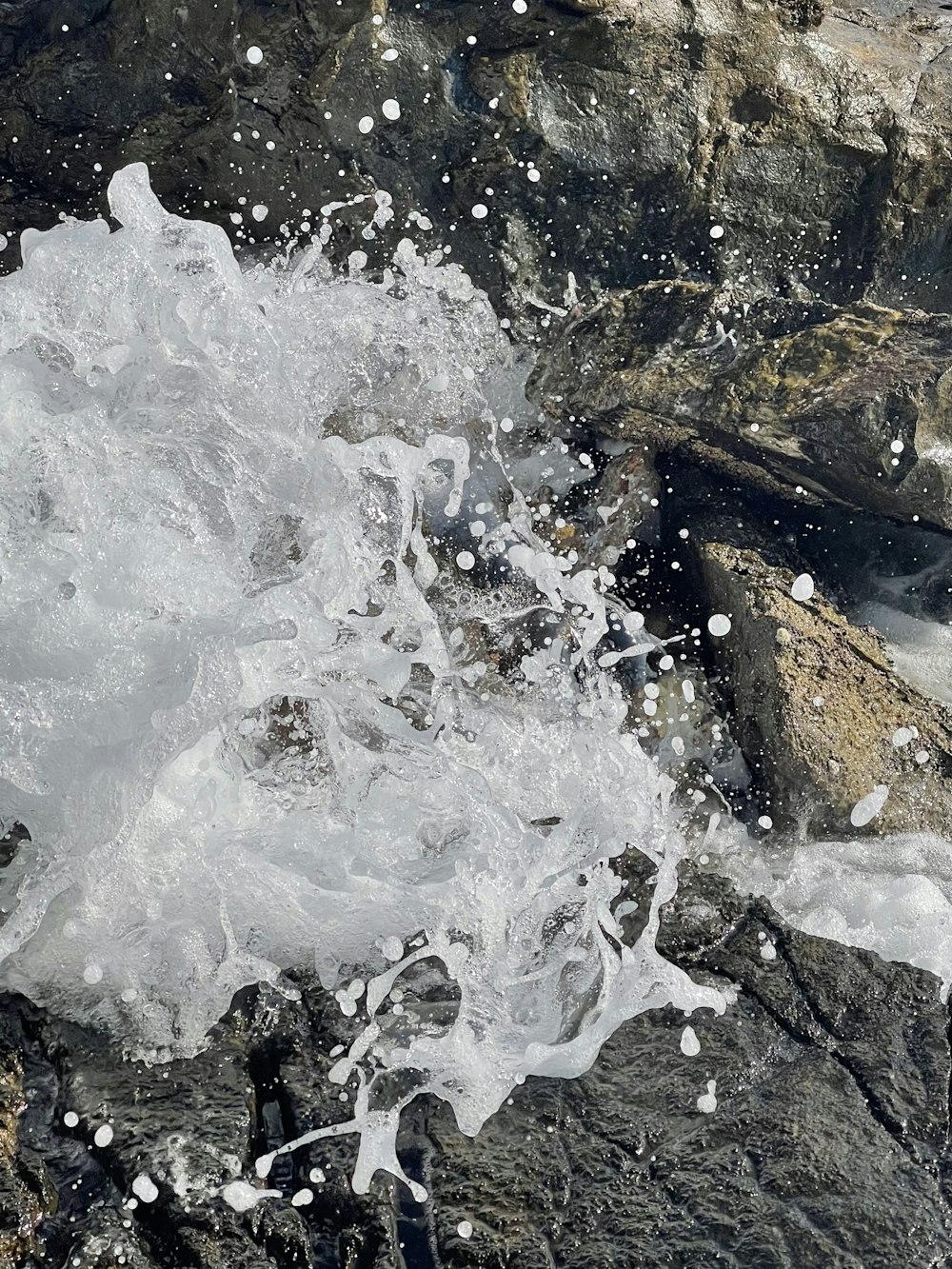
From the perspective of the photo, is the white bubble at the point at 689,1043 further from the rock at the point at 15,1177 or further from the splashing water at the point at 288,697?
the rock at the point at 15,1177

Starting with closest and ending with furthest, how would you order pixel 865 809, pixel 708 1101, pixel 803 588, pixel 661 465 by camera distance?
pixel 708 1101, pixel 865 809, pixel 803 588, pixel 661 465

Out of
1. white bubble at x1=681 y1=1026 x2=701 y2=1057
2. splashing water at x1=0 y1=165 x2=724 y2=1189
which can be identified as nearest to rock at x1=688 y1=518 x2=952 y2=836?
splashing water at x1=0 y1=165 x2=724 y2=1189

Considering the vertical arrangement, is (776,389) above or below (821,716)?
above

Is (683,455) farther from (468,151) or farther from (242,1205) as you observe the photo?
(242,1205)

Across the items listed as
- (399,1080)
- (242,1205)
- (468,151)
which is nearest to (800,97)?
(468,151)

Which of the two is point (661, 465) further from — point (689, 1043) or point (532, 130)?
point (689, 1043)

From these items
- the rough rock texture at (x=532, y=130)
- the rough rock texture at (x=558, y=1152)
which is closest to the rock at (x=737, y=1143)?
the rough rock texture at (x=558, y=1152)

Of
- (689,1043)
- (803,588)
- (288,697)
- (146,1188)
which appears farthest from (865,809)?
(146,1188)
